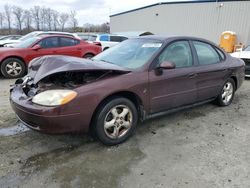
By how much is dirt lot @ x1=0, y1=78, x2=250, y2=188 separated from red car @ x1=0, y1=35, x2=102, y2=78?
14.3ft

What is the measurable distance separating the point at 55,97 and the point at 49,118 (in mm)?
256

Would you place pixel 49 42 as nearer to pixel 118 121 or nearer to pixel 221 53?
pixel 221 53

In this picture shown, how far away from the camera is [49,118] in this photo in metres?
2.93

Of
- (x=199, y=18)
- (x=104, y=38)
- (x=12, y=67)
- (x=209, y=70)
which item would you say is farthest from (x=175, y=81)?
(x=199, y=18)

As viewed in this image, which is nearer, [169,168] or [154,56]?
[169,168]

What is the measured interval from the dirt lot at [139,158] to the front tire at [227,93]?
0.88m

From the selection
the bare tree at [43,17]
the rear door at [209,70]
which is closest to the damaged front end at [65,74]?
the rear door at [209,70]

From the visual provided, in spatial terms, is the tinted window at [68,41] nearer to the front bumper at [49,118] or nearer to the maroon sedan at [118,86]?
the maroon sedan at [118,86]

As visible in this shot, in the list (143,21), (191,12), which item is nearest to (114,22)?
(143,21)

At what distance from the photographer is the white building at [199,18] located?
59.5 ft

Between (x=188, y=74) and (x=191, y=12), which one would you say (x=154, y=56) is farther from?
(x=191, y=12)

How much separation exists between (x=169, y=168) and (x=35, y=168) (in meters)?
1.57

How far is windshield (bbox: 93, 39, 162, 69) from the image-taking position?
3.85 metres

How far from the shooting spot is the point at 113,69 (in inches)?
133
